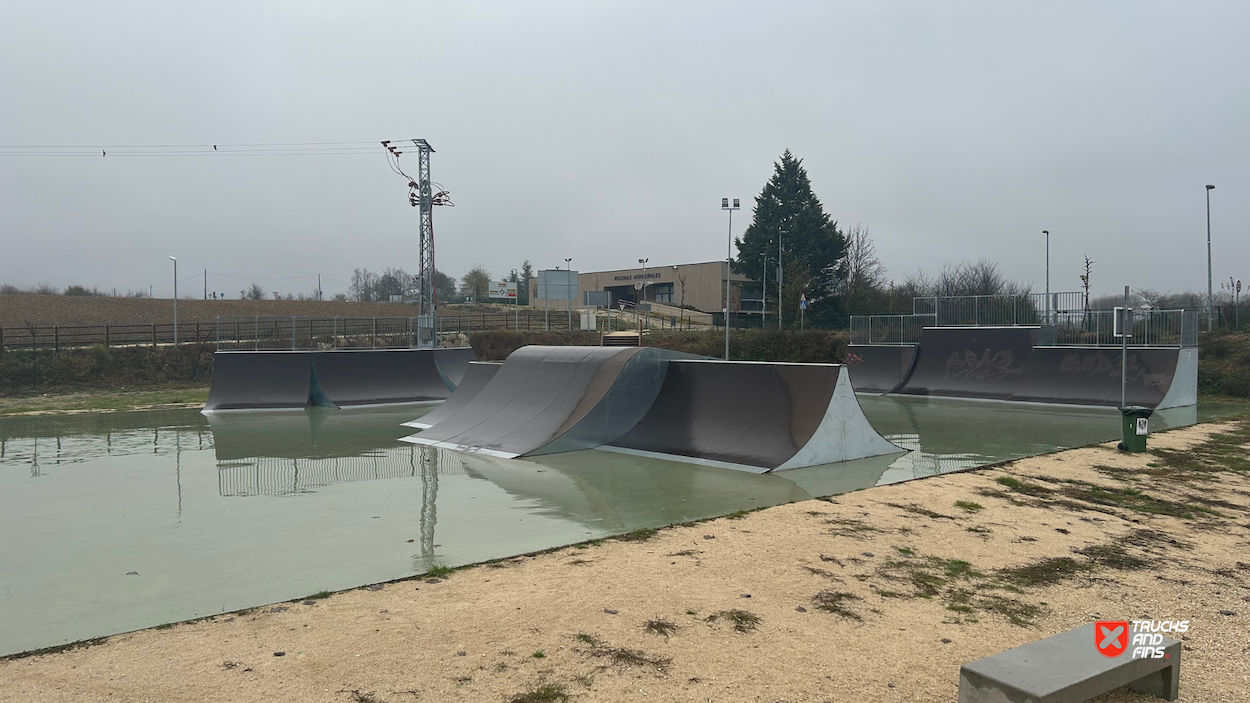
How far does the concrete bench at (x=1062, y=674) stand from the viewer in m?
2.77

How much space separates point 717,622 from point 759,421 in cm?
618

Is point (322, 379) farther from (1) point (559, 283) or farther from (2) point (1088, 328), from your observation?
(1) point (559, 283)

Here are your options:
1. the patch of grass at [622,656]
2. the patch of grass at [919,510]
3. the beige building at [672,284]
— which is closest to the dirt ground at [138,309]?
the beige building at [672,284]

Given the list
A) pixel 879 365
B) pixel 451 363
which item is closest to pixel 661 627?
pixel 451 363

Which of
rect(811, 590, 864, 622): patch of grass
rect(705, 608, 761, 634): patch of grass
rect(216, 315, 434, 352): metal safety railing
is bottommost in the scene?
rect(811, 590, 864, 622): patch of grass

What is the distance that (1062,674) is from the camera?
9.43 ft

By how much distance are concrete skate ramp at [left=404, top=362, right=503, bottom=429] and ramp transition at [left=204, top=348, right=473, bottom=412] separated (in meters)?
5.45

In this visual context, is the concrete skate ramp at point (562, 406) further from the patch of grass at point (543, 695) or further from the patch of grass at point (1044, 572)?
the patch of grass at point (543, 695)

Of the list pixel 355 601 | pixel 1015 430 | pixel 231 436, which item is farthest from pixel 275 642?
pixel 1015 430

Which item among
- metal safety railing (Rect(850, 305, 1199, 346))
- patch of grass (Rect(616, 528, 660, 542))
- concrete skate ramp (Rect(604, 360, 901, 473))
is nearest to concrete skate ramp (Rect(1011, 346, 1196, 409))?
metal safety railing (Rect(850, 305, 1199, 346))

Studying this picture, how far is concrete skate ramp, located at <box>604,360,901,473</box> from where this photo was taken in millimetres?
9523

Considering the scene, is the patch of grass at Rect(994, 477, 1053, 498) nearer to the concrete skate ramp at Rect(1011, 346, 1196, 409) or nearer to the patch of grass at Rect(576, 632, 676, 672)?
the patch of grass at Rect(576, 632, 676, 672)

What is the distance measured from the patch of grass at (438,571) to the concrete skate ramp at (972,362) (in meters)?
18.9

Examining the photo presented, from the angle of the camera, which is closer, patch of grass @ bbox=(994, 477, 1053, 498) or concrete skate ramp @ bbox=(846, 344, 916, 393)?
patch of grass @ bbox=(994, 477, 1053, 498)
